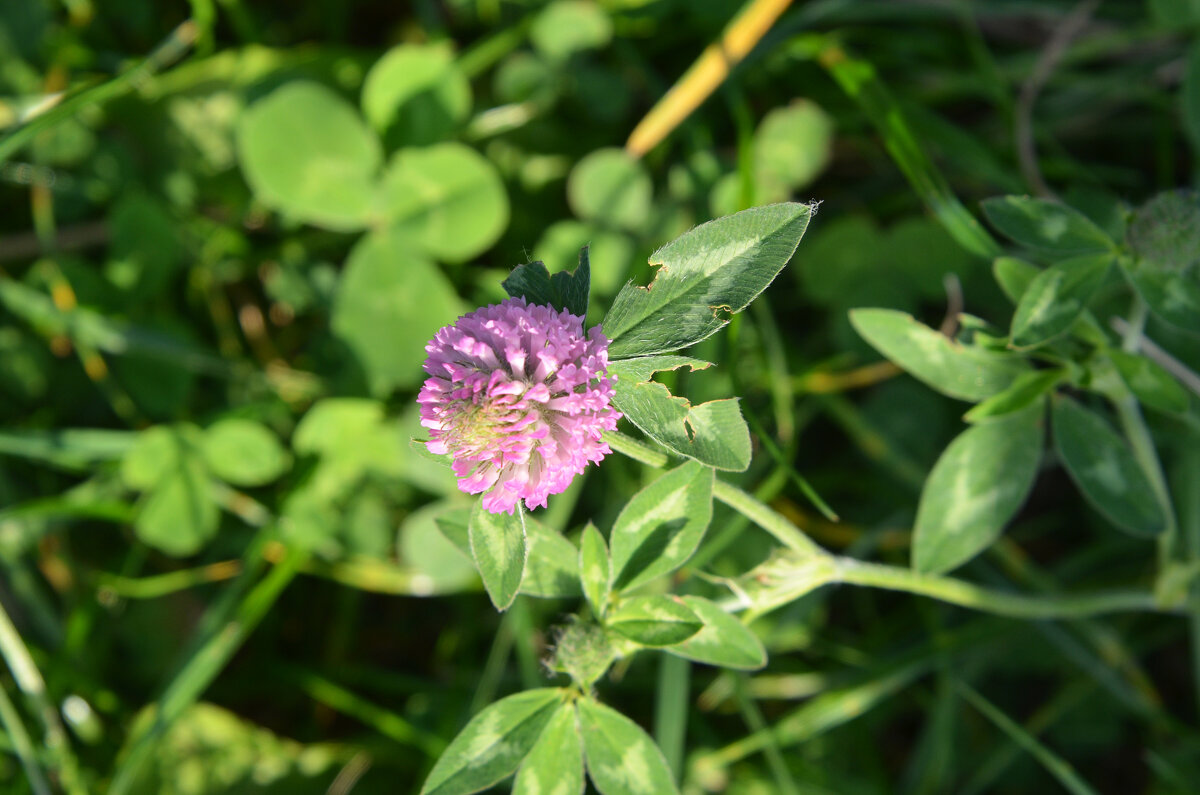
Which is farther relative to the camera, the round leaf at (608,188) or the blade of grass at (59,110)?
the round leaf at (608,188)

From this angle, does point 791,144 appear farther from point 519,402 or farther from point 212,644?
point 212,644

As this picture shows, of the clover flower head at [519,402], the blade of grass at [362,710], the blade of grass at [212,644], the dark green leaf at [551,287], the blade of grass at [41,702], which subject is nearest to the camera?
the clover flower head at [519,402]

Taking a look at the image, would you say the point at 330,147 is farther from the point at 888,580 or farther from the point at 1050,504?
the point at 1050,504

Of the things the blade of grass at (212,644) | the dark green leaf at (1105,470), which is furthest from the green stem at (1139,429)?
the blade of grass at (212,644)

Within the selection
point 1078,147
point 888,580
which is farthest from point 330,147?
point 1078,147

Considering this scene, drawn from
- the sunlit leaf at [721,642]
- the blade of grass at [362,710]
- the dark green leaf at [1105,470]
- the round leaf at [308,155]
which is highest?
the round leaf at [308,155]

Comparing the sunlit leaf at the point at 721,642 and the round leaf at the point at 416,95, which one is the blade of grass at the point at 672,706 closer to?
the sunlit leaf at the point at 721,642
